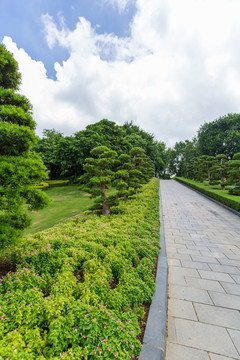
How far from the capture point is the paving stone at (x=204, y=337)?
A: 1.89m

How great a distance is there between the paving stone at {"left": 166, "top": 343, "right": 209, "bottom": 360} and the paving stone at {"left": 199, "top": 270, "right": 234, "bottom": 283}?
1640 millimetres

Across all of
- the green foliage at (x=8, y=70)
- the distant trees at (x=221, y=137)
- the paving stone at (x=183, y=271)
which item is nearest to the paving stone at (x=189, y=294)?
the paving stone at (x=183, y=271)

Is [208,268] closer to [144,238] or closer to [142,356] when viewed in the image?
[144,238]

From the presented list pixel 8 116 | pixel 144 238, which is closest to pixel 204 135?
pixel 144 238

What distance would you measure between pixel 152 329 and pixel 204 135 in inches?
1423

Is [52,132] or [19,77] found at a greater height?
[52,132]

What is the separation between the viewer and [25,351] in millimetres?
1407

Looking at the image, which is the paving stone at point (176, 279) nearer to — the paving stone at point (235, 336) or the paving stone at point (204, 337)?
the paving stone at point (204, 337)

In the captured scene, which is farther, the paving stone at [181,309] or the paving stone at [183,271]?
the paving stone at [183,271]

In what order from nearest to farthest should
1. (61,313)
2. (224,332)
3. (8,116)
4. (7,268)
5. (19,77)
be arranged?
(61,313)
(224,332)
(8,116)
(7,268)
(19,77)

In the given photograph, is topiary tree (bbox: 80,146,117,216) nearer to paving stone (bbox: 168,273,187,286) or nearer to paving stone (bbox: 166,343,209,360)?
paving stone (bbox: 168,273,187,286)

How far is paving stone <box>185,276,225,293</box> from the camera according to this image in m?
2.92

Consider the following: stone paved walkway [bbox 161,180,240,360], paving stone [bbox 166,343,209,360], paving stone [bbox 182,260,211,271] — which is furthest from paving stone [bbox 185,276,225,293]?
paving stone [bbox 166,343,209,360]

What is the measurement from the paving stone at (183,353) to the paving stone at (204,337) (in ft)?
0.18
